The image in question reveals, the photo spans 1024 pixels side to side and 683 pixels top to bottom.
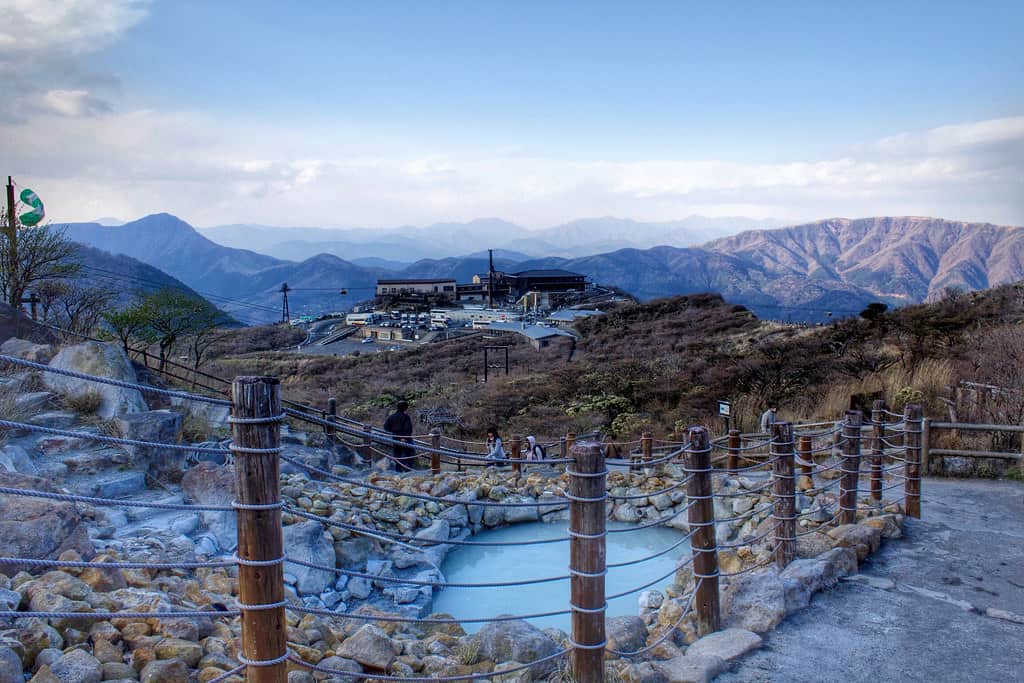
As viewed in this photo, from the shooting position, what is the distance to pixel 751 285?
142875mm

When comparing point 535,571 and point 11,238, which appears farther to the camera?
point 11,238

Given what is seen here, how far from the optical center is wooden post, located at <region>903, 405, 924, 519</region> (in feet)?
22.7

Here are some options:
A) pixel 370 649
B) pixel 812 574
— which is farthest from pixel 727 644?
pixel 370 649

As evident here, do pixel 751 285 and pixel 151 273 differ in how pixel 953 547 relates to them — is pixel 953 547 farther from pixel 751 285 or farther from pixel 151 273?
pixel 751 285

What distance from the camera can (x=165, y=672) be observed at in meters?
3.43

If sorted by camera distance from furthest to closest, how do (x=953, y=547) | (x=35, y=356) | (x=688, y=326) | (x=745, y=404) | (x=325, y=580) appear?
(x=688, y=326), (x=745, y=404), (x=35, y=356), (x=325, y=580), (x=953, y=547)

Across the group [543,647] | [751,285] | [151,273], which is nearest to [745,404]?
[543,647]

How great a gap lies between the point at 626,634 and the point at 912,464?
13.2ft

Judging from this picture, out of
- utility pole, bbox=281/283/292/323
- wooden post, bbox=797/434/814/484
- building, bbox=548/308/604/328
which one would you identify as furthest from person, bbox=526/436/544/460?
utility pole, bbox=281/283/292/323

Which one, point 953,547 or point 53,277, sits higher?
point 53,277

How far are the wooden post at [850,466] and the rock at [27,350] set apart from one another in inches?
431

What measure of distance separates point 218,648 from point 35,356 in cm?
857

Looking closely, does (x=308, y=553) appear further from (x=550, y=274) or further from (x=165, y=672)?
(x=550, y=274)

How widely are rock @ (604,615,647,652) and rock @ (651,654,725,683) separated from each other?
0.38 m
